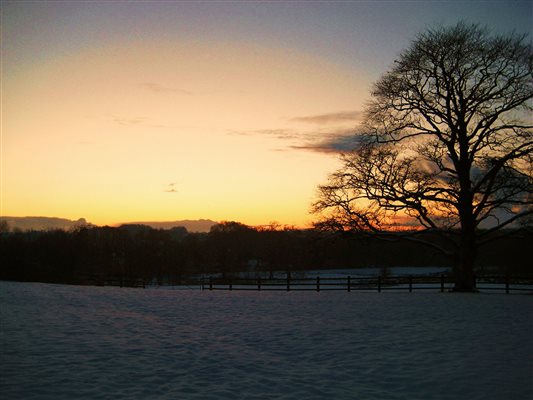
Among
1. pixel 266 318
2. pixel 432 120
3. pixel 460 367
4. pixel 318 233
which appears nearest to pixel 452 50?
pixel 432 120

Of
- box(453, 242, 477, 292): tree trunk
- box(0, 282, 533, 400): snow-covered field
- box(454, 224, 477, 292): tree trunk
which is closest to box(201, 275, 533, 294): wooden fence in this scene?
box(453, 242, 477, 292): tree trunk

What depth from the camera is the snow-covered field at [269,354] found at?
28.9 feet

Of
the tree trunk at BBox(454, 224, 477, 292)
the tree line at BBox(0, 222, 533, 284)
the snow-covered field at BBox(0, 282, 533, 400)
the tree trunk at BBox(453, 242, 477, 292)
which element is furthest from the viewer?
the tree line at BBox(0, 222, 533, 284)

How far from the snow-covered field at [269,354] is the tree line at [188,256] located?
31450 mm

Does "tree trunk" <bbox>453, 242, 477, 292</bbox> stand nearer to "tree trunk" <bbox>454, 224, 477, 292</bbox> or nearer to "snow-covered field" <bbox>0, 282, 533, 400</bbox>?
"tree trunk" <bbox>454, 224, 477, 292</bbox>

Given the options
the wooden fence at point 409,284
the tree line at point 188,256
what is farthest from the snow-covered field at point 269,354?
the tree line at point 188,256

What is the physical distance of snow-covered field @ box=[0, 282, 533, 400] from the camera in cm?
880

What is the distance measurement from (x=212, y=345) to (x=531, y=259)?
157 ft

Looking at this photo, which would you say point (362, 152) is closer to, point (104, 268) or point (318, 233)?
point (318, 233)

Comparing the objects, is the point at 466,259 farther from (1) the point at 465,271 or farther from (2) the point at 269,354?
(2) the point at 269,354

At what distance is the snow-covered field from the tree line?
3145cm

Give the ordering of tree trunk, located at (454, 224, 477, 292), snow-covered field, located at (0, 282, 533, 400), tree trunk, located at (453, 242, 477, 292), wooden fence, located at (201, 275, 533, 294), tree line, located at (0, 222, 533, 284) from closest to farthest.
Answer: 1. snow-covered field, located at (0, 282, 533, 400)
2. tree trunk, located at (454, 224, 477, 292)
3. tree trunk, located at (453, 242, 477, 292)
4. wooden fence, located at (201, 275, 533, 294)
5. tree line, located at (0, 222, 533, 284)

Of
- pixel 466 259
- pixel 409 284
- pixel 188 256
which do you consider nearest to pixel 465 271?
pixel 466 259

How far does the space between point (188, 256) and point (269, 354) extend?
122396 mm
